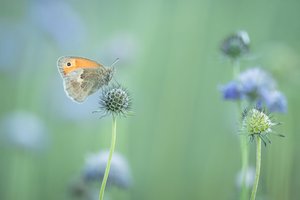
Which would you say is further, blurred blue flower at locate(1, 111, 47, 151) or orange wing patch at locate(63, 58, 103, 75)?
blurred blue flower at locate(1, 111, 47, 151)

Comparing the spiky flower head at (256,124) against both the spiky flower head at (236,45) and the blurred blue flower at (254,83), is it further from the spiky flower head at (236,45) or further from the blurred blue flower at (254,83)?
the spiky flower head at (236,45)

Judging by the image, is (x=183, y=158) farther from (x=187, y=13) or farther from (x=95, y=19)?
(x=95, y=19)

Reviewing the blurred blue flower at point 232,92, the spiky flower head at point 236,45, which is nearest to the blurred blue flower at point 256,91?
the blurred blue flower at point 232,92

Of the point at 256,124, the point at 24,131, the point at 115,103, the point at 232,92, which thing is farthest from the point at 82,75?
the point at 24,131

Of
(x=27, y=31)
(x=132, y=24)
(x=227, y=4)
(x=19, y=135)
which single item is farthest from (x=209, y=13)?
(x=19, y=135)

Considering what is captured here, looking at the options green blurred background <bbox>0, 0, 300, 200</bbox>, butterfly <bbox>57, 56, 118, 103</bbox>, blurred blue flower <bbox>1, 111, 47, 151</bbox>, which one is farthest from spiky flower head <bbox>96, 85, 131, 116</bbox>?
blurred blue flower <bbox>1, 111, 47, 151</bbox>

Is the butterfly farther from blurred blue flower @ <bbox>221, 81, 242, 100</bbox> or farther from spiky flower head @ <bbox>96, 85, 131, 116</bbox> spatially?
blurred blue flower @ <bbox>221, 81, 242, 100</bbox>
